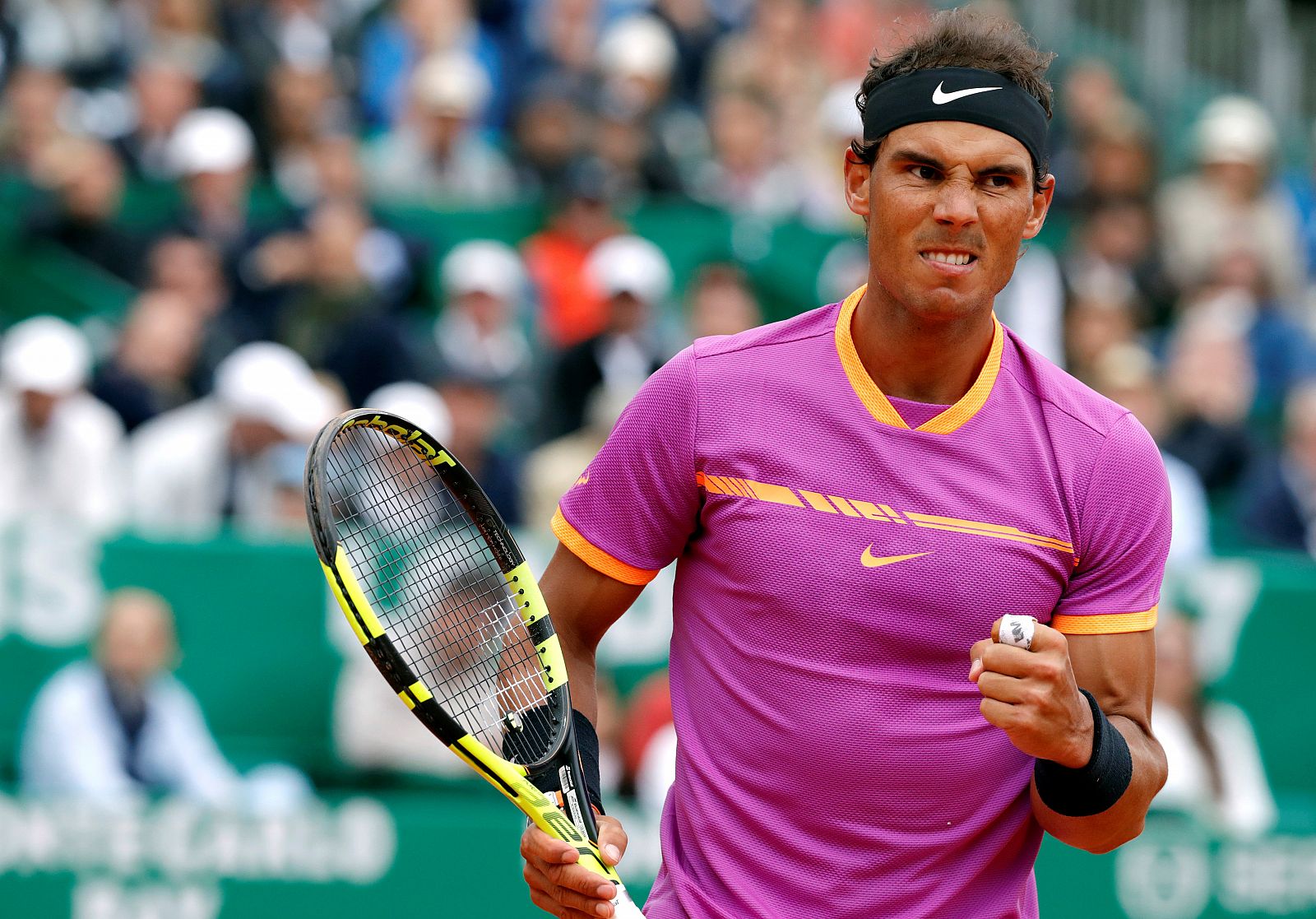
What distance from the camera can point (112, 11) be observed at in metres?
10.5

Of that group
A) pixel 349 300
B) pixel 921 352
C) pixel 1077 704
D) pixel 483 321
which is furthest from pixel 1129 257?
pixel 1077 704

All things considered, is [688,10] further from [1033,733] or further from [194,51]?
[1033,733]

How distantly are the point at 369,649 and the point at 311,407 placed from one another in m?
4.62

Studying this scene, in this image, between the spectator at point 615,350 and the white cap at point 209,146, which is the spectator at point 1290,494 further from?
the white cap at point 209,146

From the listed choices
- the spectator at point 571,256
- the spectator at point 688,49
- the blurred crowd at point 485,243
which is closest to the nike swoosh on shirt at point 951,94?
the blurred crowd at point 485,243

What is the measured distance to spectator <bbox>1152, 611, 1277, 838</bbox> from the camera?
692cm

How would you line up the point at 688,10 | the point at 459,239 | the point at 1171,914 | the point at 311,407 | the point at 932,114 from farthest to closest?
the point at 688,10 < the point at 459,239 < the point at 311,407 < the point at 1171,914 < the point at 932,114

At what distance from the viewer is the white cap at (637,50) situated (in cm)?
1062

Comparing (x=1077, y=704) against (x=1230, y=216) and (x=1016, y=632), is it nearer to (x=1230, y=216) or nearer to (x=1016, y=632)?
(x=1016, y=632)

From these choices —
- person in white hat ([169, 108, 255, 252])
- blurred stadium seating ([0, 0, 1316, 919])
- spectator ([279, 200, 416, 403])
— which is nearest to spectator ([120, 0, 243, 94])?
blurred stadium seating ([0, 0, 1316, 919])

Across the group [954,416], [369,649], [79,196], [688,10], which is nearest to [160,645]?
[79,196]

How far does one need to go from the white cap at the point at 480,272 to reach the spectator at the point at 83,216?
4.97 ft

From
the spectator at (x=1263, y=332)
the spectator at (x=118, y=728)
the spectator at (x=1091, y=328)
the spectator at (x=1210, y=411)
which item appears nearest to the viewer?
the spectator at (x=118, y=728)

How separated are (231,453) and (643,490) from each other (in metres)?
4.69
